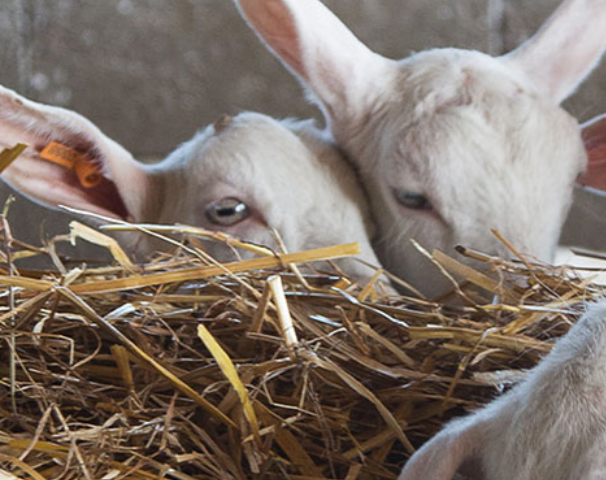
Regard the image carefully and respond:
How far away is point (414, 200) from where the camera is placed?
55.9 inches

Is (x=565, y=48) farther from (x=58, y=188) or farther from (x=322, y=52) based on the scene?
(x=58, y=188)

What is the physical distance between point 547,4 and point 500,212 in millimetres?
1264

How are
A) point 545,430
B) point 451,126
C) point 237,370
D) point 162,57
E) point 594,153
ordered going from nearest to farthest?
point 545,430, point 237,370, point 451,126, point 594,153, point 162,57

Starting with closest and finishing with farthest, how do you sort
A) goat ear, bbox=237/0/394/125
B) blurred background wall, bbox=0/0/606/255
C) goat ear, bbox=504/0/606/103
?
goat ear, bbox=237/0/394/125 < goat ear, bbox=504/0/606/103 < blurred background wall, bbox=0/0/606/255

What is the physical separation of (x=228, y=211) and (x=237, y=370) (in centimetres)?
59

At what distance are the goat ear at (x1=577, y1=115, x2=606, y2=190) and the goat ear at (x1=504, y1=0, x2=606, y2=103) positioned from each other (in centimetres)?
8

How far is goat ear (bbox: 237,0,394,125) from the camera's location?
1.49 meters

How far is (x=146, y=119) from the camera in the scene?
2516 millimetres

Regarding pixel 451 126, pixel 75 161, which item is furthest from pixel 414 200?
pixel 75 161

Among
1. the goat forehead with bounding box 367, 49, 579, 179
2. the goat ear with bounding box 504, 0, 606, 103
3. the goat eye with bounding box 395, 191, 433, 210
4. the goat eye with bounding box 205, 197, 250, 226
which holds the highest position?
the goat ear with bounding box 504, 0, 606, 103

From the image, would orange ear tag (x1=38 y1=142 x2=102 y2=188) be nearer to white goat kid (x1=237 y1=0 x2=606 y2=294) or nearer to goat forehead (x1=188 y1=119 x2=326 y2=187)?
goat forehead (x1=188 y1=119 x2=326 y2=187)

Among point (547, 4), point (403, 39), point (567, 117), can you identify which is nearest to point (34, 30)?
point (403, 39)

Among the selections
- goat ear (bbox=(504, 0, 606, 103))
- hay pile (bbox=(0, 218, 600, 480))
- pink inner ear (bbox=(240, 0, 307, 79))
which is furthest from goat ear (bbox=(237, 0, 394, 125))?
hay pile (bbox=(0, 218, 600, 480))

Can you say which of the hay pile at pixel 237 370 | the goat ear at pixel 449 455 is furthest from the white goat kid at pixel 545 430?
the hay pile at pixel 237 370
